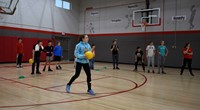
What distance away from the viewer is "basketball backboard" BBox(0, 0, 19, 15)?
47.1 ft

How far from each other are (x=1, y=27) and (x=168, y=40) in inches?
507

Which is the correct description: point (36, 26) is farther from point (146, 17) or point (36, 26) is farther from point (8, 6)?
point (146, 17)

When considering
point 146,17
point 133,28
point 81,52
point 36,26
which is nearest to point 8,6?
point 36,26

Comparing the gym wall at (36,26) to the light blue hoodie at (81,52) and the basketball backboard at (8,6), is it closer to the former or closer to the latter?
the basketball backboard at (8,6)

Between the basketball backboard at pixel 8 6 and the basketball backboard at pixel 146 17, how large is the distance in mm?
9750

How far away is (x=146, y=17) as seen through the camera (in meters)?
14.8

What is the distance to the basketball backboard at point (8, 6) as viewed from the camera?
14.4 meters

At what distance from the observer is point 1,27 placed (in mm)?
14516

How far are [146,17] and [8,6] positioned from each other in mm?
10744

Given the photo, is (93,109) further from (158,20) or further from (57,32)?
(57,32)

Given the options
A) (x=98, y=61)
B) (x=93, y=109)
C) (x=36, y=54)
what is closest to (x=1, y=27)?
(x=36, y=54)

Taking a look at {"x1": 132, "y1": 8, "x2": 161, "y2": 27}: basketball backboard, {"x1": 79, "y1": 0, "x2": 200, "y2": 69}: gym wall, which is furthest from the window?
{"x1": 132, "y1": 8, "x2": 161, "y2": 27}: basketball backboard

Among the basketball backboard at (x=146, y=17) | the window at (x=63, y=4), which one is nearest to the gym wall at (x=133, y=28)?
the basketball backboard at (x=146, y=17)

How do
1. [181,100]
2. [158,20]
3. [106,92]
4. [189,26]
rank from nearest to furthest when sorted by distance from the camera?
1. [181,100]
2. [106,92]
3. [189,26]
4. [158,20]
